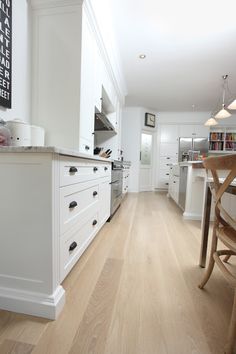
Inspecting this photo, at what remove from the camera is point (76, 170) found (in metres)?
1.14

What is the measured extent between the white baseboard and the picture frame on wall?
534cm

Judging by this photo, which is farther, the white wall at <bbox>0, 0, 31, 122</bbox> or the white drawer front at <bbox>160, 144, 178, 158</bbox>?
the white drawer front at <bbox>160, 144, 178, 158</bbox>

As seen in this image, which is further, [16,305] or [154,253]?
[154,253]

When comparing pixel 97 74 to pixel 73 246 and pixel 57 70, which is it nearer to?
pixel 57 70

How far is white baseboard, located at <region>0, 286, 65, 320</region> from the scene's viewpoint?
90 centimetres

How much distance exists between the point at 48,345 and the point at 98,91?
2.34m

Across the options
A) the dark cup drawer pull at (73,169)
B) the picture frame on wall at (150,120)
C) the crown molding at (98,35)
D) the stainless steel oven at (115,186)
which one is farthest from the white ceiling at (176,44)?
the dark cup drawer pull at (73,169)

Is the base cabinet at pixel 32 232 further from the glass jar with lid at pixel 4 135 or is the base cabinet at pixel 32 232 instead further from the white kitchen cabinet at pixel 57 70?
the white kitchen cabinet at pixel 57 70

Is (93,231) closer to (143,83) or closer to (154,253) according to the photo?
(154,253)

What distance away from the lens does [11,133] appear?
125 centimetres

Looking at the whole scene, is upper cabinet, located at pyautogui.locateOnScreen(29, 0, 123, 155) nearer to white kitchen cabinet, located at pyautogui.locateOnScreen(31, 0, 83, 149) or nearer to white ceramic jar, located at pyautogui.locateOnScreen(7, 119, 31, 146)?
white kitchen cabinet, located at pyautogui.locateOnScreen(31, 0, 83, 149)

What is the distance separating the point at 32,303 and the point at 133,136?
500 cm

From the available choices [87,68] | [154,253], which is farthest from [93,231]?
[87,68]

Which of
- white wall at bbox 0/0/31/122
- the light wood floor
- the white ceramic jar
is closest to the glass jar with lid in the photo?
the white ceramic jar
